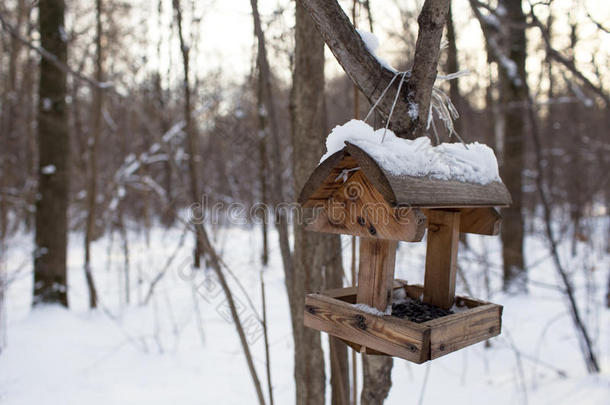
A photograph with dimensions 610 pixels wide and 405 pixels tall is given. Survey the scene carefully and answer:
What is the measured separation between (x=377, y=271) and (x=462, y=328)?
295mm

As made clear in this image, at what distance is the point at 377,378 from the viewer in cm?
146

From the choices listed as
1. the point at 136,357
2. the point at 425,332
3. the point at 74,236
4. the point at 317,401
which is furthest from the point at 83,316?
the point at 74,236

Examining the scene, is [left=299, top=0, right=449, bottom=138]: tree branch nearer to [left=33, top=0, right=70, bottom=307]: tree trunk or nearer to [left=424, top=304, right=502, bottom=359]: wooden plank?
[left=424, top=304, right=502, bottom=359]: wooden plank

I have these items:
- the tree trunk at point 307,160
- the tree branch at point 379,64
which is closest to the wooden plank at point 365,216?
the tree branch at point 379,64

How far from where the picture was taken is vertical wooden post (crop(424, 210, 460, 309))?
4.95 ft

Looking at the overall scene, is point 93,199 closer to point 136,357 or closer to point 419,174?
point 136,357

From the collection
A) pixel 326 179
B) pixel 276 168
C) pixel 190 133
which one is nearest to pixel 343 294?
pixel 326 179

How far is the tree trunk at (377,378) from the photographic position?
1.46 m

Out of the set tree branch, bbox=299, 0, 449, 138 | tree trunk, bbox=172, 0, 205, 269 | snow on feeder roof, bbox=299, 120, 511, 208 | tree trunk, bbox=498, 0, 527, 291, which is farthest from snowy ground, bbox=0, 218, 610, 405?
tree branch, bbox=299, 0, 449, 138

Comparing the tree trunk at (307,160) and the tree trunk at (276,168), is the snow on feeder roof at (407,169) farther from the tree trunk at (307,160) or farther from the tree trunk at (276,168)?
the tree trunk at (307,160)

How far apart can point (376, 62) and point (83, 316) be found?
16.8 ft

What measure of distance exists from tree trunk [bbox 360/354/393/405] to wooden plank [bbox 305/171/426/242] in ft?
1.49

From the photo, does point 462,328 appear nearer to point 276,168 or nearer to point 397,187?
point 397,187

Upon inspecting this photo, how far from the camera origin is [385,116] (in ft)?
4.27
